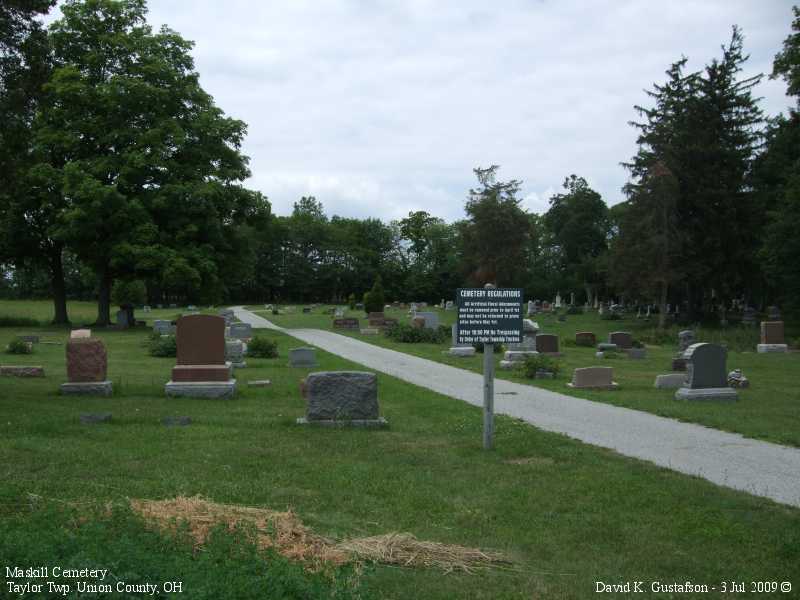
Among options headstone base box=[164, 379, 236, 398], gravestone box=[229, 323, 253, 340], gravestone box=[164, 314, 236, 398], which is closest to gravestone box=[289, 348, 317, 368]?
gravestone box=[164, 314, 236, 398]

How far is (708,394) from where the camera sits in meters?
14.5

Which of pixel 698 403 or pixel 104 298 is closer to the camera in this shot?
pixel 698 403

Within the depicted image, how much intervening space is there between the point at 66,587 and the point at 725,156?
50754mm

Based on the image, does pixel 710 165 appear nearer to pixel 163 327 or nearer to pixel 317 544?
pixel 163 327

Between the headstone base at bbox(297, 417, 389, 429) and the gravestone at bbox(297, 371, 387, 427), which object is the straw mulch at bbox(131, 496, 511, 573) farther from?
the gravestone at bbox(297, 371, 387, 427)

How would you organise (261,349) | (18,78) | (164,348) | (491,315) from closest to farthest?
(491,315) → (18,78) → (164,348) → (261,349)

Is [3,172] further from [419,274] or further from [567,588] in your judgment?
[419,274]

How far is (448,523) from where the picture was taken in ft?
20.8

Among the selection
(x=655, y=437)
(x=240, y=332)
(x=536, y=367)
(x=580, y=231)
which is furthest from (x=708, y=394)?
(x=580, y=231)

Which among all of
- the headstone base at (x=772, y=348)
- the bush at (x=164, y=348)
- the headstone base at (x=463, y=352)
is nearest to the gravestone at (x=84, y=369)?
the bush at (x=164, y=348)

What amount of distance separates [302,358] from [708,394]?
11.3m

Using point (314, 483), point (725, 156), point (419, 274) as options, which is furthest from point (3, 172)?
point (419, 274)

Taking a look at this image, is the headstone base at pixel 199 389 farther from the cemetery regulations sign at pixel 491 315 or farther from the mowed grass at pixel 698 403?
the mowed grass at pixel 698 403

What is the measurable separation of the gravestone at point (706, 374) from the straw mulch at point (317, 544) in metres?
10.4
